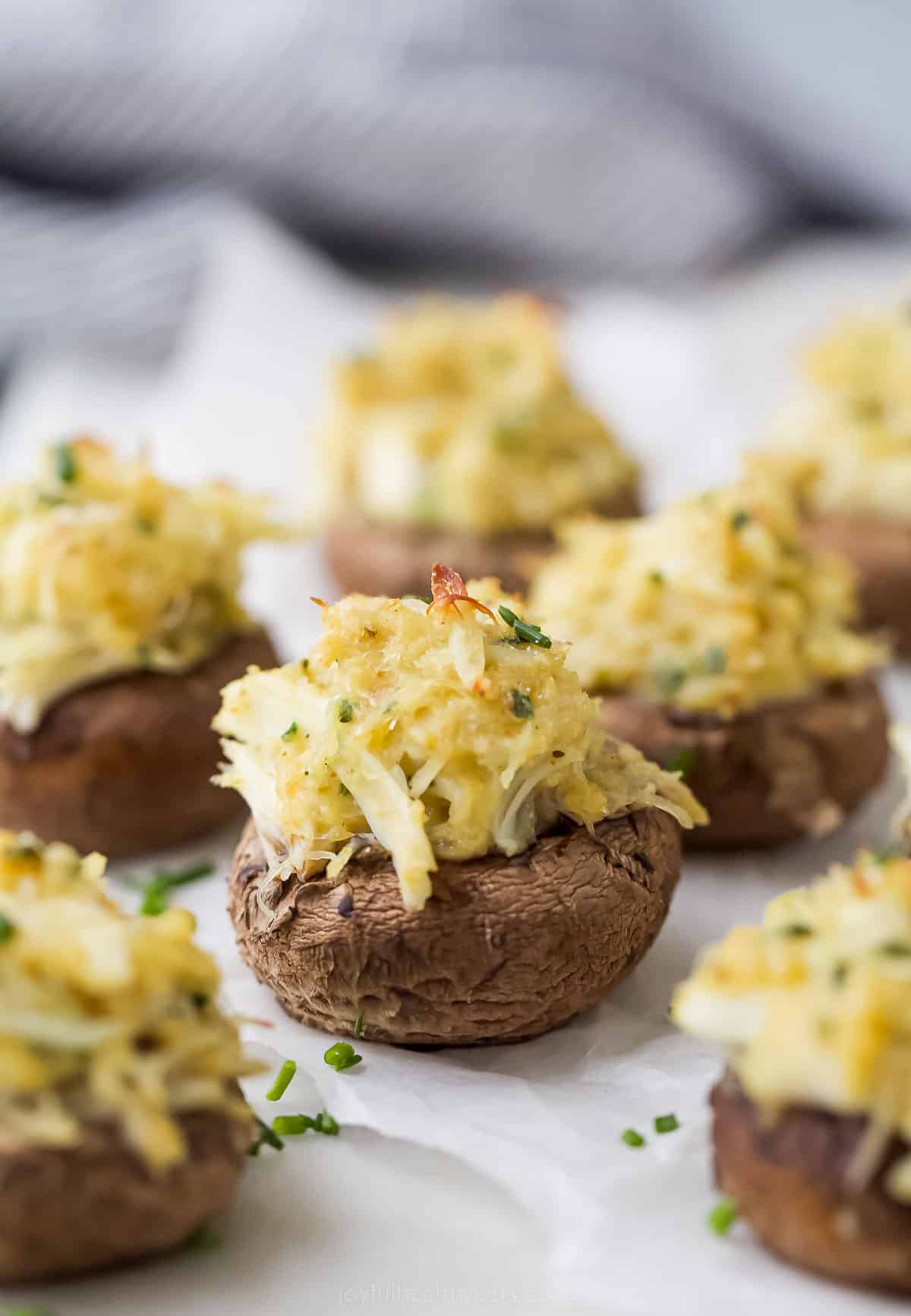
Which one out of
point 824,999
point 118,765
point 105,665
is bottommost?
point 118,765

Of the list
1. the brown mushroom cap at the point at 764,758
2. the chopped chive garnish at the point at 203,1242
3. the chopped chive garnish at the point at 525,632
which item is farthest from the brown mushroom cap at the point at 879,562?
the chopped chive garnish at the point at 203,1242

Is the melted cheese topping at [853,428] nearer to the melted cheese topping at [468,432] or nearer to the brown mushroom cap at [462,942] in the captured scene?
the melted cheese topping at [468,432]

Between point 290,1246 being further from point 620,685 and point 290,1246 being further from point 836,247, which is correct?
point 836,247

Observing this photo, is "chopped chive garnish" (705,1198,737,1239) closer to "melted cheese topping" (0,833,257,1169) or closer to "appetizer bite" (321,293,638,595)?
"melted cheese topping" (0,833,257,1169)

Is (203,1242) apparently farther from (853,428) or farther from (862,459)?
(853,428)

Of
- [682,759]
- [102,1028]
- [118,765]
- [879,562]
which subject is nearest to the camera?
[102,1028]

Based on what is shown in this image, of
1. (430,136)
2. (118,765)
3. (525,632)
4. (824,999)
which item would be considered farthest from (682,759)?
(430,136)

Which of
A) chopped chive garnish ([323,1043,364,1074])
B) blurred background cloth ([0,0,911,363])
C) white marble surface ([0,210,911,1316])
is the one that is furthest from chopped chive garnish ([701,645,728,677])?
blurred background cloth ([0,0,911,363])

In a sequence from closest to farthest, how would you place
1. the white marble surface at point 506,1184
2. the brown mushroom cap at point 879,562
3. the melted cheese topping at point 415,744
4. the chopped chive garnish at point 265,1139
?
the white marble surface at point 506,1184 → the chopped chive garnish at point 265,1139 → the melted cheese topping at point 415,744 → the brown mushroom cap at point 879,562
